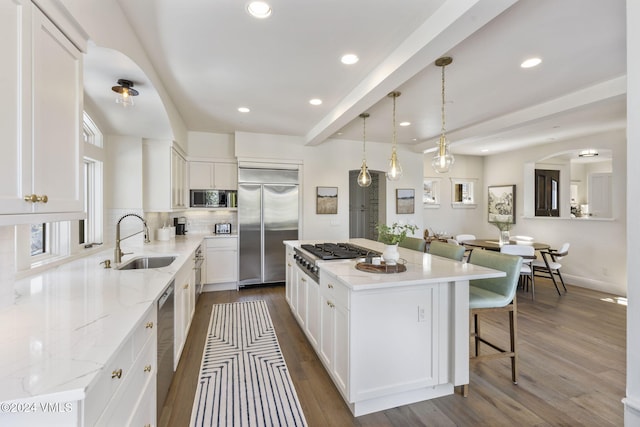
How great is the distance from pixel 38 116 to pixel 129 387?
119 cm

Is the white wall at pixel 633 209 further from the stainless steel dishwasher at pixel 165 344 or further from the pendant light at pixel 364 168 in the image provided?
the pendant light at pixel 364 168

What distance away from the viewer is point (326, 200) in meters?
5.41

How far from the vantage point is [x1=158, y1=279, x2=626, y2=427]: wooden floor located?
192cm

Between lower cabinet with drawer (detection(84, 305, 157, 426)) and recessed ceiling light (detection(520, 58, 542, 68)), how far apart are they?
3456 millimetres

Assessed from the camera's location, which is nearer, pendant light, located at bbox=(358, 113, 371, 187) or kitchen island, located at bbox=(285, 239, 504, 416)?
kitchen island, located at bbox=(285, 239, 504, 416)

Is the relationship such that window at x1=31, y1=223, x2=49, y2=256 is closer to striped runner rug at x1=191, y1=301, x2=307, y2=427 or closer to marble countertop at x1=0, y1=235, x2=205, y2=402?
marble countertop at x1=0, y1=235, x2=205, y2=402

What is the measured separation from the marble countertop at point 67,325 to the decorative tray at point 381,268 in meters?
1.37

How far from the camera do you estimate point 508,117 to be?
402cm

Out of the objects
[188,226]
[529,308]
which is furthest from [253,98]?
[529,308]

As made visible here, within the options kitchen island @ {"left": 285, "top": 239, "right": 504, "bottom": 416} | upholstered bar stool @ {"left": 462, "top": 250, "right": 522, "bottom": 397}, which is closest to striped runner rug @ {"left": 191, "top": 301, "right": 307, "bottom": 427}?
kitchen island @ {"left": 285, "top": 239, "right": 504, "bottom": 416}

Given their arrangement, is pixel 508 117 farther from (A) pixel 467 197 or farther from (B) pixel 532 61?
(A) pixel 467 197

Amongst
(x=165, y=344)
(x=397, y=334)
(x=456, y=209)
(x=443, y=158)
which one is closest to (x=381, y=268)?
(x=397, y=334)

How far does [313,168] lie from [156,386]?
4.16m

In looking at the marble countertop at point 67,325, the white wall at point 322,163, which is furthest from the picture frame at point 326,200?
the marble countertop at point 67,325
